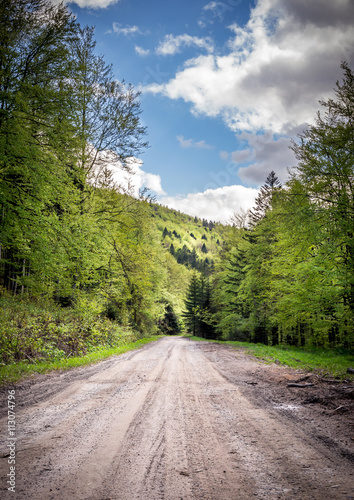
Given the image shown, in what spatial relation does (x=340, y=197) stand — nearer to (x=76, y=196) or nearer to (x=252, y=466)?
(x=252, y=466)

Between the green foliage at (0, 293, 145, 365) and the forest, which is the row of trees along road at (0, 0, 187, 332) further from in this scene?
the green foliage at (0, 293, 145, 365)

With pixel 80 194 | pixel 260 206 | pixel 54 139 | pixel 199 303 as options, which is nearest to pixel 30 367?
pixel 54 139

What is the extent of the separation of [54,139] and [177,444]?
8.99 metres

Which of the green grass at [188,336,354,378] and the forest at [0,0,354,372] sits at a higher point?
the forest at [0,0,354,372]

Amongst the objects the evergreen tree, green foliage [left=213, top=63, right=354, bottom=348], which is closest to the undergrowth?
green foliage [left=213, top=63, right=354, bottom=348]

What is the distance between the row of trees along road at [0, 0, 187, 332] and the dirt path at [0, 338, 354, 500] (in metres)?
5.84

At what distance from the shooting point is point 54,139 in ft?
26.7

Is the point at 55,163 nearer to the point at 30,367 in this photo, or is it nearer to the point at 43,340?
the point at 43,340

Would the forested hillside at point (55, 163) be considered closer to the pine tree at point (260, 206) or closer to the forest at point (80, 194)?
the forest at point (80, 194)

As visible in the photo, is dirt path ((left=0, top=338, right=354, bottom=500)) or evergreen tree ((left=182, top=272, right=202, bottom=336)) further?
evergreen tree ((left=182, top=272, right=202, bottom=336))

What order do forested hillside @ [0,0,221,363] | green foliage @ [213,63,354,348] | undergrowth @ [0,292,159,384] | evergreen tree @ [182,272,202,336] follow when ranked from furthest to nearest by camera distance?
1. evergreen tree @ [182,272,202,336]
2. green foliage @ [213,63,354,348]
3. forested hillside @ [0,0,221,363]
4. undergrowth @ [0,292,159,384]

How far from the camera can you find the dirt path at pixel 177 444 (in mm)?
2352

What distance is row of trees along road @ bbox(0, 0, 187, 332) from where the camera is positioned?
7852 mm

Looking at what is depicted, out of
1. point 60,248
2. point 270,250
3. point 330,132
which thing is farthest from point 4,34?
point 270,250
